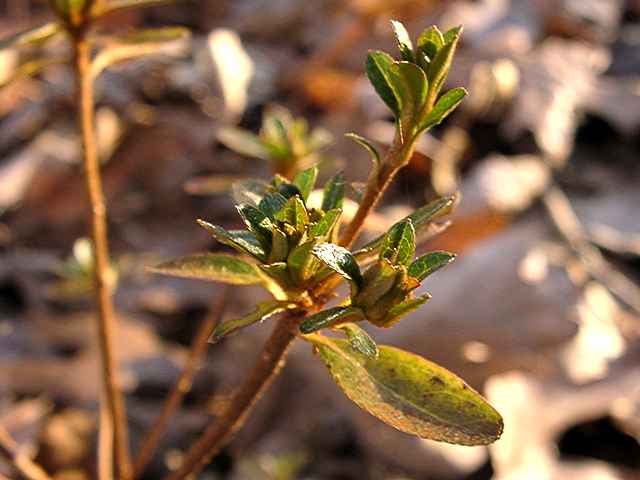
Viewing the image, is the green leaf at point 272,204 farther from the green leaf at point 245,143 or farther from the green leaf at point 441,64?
the green leaf at point 245,143

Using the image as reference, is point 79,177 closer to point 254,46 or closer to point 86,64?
point 254,46

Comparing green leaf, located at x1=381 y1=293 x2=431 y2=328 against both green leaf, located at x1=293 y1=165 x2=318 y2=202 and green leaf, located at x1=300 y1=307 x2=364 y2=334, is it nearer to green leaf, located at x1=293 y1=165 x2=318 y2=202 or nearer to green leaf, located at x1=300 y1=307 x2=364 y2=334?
green leaf, located at x1=300 y1=307 x2=364 y2=334

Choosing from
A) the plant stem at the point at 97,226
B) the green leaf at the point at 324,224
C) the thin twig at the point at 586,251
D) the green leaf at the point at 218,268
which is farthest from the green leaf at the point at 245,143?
the thin twig at the point at 586,251

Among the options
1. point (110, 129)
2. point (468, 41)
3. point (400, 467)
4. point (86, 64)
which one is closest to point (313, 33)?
point (468, 41)

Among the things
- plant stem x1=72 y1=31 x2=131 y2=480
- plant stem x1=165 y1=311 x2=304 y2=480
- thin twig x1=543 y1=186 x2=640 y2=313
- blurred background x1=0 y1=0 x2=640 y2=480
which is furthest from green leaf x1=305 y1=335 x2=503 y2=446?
thin twig x1=543 y1=186 x2=640 y2=313

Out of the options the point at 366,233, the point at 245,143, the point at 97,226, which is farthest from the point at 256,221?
the point at 366,233

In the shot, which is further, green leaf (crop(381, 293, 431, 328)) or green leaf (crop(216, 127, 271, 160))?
green leaf (crop(216, 127, 271, 160))
